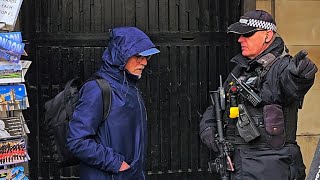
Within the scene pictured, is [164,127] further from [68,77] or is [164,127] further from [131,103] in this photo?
[131,103]

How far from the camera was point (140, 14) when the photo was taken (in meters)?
5.65

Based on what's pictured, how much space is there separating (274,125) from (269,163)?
27cm

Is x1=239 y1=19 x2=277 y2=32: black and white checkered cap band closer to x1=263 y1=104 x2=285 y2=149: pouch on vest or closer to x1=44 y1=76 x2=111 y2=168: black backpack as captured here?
x1=263 y1=104 x2=285 y2=149: pouch on vest

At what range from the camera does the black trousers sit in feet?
12.8

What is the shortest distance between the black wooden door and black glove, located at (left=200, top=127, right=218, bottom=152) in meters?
1.47

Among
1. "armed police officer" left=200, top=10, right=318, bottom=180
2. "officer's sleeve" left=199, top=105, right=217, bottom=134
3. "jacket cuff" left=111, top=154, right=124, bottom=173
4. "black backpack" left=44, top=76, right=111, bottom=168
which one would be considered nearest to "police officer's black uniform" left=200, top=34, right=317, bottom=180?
"armed police officer" left=200, top=10, right=318, bottom=180

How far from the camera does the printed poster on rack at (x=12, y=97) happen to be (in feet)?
12.6

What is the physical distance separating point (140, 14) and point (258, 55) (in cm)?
191

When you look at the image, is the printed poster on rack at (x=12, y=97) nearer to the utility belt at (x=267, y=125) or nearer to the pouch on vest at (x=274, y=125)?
the utility belt at (x=267, y=125)

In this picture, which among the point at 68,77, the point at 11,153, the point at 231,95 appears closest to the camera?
the point at 11,153

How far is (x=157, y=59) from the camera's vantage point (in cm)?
571

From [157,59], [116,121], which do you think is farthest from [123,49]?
[157,59]

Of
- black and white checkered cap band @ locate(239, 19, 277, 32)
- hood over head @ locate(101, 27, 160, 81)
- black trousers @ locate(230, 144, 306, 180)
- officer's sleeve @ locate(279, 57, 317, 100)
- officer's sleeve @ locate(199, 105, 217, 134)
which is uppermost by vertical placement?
black and white checkered cap band @ locate(239, 19, 277, 32)

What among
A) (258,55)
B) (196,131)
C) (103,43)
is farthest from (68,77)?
(258,55)
